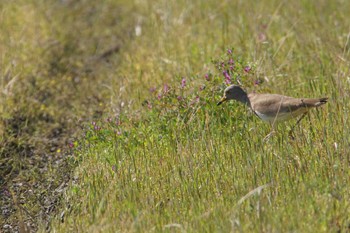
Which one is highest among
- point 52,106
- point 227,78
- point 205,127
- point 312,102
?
point 312,102

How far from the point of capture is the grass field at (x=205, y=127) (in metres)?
4.89

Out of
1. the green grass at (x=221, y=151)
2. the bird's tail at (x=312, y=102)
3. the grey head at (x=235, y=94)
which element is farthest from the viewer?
the grey head at (x=235, y=94)

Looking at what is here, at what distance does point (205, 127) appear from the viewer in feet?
20.6

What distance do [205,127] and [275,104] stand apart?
24.7 inches

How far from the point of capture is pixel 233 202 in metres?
5.07

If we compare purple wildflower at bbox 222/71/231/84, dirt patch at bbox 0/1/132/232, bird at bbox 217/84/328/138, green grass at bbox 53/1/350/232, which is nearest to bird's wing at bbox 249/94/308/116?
bird at bbox 217/84/328/138

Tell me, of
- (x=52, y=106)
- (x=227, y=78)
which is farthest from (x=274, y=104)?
(x=52, y=106)

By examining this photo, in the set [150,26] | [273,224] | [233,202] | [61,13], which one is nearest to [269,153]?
[233,202]

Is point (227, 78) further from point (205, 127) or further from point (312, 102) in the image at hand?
point (312, 102)

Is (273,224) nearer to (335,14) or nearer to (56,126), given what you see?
(56,126)

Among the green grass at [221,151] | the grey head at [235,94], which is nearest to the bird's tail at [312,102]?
the green grass at [221,151]

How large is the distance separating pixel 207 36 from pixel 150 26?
3.44 feet

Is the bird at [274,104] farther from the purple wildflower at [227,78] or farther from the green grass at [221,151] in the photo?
the purple wildflower at [227,78]

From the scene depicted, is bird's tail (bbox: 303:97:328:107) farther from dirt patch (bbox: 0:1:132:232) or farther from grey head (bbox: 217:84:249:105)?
dirt patch (bbox: 0:1:132:232)
